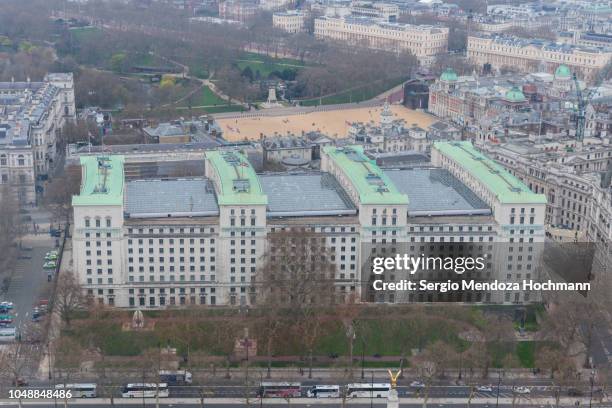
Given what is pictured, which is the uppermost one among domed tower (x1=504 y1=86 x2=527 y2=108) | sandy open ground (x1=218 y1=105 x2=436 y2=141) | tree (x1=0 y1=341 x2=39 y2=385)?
domed tower (x1=504 y1=86 x2=527 y2=108)

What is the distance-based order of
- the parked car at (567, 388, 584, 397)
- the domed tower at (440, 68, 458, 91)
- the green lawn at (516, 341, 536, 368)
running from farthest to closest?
1. the domed tower at (440, 68, 458, 91)
2. the green lawn at (516, 341, 536, 368)
3. the parked car at (567, 388, 584, 397)

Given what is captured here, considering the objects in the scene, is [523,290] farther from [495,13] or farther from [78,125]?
[495,13]

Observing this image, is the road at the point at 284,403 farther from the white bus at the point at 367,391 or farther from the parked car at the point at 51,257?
the parked car at the point at 51,257

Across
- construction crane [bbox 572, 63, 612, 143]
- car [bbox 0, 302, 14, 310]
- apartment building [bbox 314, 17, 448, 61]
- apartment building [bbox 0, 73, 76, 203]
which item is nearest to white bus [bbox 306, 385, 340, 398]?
car [bbox 0, 302, 14, 310]

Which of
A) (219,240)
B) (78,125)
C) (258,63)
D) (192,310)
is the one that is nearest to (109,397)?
(192,310)

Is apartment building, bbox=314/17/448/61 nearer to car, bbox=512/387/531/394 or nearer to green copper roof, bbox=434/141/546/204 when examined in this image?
green copper roof, bbox=434/141/546/204

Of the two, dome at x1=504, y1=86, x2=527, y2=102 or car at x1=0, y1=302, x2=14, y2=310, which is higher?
dome at x1=504, y1=86, x2=527, y2=102

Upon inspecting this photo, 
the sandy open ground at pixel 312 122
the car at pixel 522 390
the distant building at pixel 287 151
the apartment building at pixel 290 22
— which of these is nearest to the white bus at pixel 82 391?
the car at pixel 522 390
